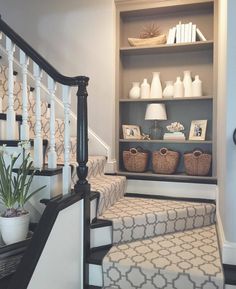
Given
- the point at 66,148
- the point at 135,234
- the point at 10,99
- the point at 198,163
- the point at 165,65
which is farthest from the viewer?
the point at 165,65

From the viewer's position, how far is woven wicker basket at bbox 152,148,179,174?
291 centimetres

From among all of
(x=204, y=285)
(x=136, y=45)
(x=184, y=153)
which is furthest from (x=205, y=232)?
(x=136, y=45)

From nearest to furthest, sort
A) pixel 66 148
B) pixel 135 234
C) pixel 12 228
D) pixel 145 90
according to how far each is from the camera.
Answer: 1. pixel 12 228
2. pixel 66 148
3. pixel 135 234
4. pixel 145 90

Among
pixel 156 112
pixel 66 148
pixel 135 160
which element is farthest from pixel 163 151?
pixel 66 148

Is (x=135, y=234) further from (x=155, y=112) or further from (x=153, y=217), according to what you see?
(x=155, y=112)

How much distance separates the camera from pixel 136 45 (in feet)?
9.89

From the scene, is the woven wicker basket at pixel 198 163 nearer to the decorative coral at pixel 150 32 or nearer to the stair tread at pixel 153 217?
the stair tread at pixel 153 217

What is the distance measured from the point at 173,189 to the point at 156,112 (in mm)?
829

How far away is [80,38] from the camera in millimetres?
3256

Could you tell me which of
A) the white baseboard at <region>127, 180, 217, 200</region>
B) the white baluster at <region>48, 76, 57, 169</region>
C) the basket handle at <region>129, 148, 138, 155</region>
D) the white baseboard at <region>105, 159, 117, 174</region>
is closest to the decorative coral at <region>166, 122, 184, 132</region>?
the basket handle at <region>129, 148, 138, 155</region>

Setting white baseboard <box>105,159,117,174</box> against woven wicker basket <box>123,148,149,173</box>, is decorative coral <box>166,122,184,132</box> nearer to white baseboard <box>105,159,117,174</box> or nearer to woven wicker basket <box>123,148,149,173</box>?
woven wicker basket <box>123,148,149,173</box>

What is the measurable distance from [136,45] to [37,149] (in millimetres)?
1718

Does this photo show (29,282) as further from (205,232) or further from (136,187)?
(136,187)

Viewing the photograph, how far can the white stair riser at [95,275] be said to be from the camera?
1.90 meters
